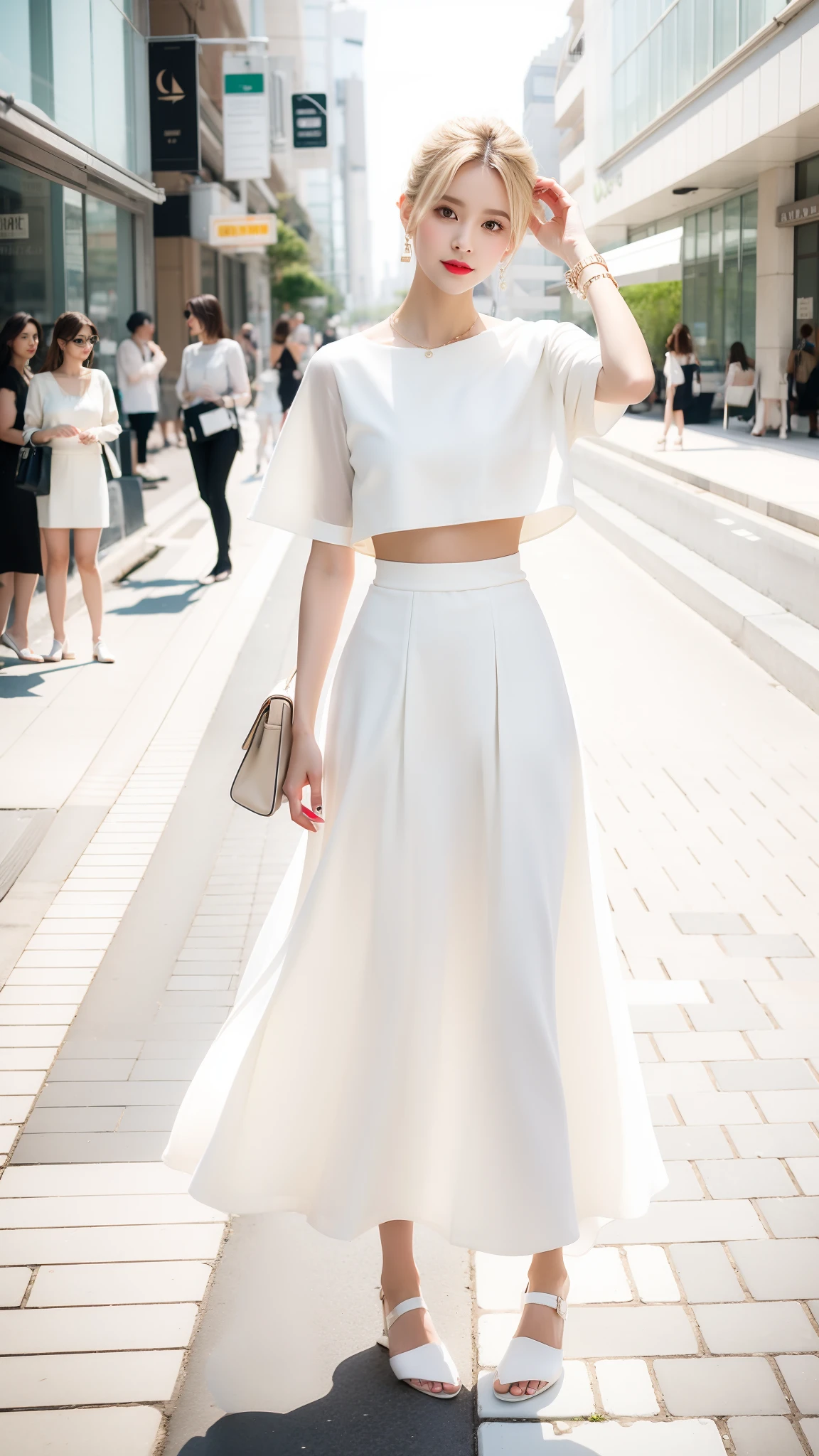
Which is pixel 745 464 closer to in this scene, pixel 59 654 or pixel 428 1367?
pixel 59 654

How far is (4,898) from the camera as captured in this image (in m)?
4.97

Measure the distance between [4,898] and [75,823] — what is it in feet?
2.76

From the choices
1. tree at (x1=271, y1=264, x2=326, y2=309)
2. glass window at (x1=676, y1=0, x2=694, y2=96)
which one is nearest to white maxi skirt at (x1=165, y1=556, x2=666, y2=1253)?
glass window at (x1=676, y1=0, x2=694, y2=96)

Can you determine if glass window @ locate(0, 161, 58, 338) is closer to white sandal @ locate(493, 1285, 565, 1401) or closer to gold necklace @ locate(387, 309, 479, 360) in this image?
gold necklace @ locate(387, 309, 479, 360)

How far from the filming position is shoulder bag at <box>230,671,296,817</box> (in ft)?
8.09

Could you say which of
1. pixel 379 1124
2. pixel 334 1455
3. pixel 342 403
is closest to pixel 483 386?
pixel 342 403

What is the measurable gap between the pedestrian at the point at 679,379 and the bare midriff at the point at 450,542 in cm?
1843

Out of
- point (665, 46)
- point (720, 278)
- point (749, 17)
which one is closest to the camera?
point (749, 17)

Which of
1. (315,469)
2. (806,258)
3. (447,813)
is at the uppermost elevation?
(806,258)

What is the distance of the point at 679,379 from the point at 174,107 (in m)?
7.77

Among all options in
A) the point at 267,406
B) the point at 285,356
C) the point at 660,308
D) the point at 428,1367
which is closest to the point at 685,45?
the point at 660,308

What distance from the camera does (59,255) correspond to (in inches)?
496

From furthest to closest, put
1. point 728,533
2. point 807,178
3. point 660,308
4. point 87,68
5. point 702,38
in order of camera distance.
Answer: point 660,308, point 702,38, point 807,178, point 87,68, point 728,533

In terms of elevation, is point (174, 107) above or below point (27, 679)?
above
